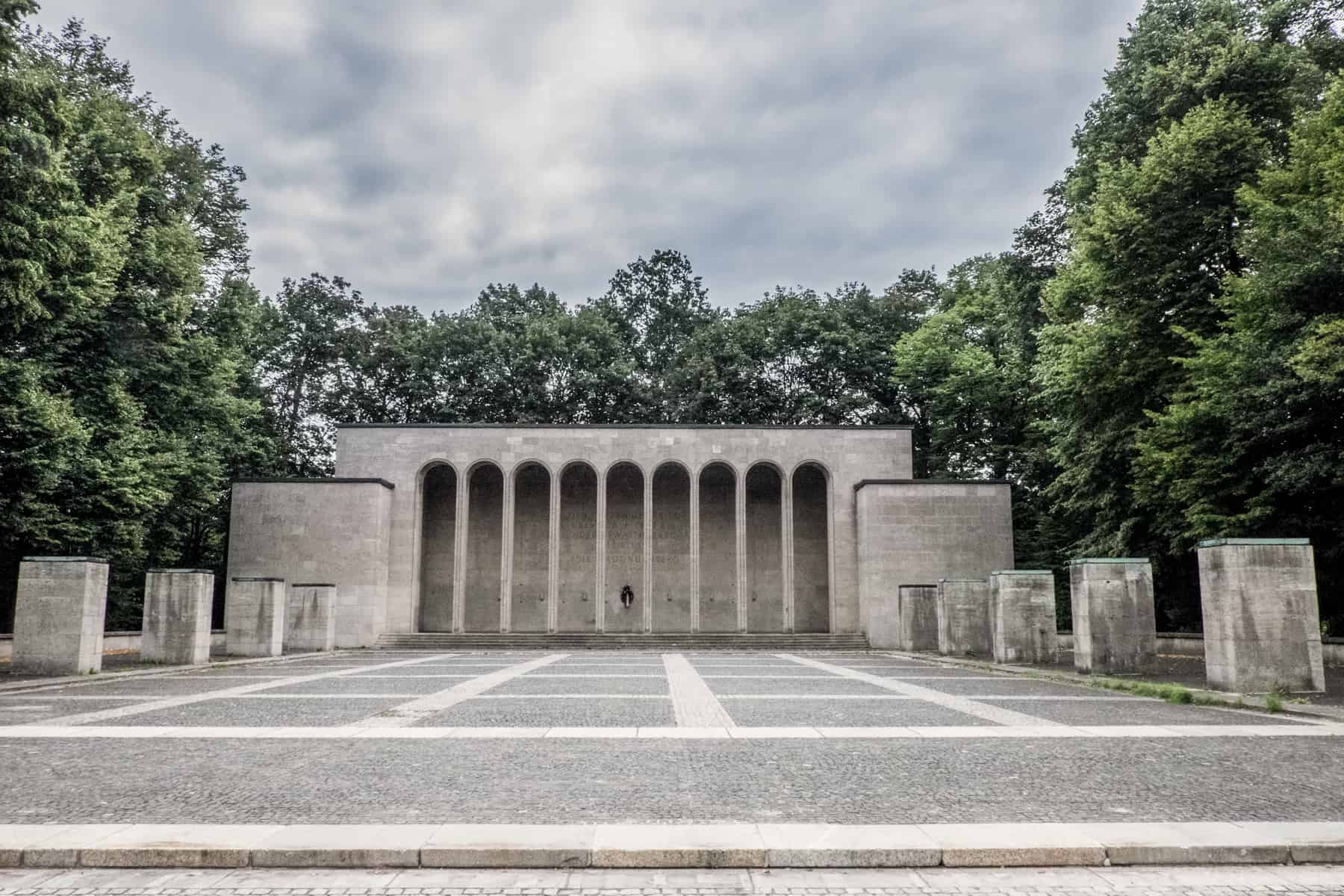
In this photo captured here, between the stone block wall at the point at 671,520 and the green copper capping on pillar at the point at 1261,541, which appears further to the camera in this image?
the stone block wall at the point at 671,520

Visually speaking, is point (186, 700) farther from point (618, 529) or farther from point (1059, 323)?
point (618, 529)

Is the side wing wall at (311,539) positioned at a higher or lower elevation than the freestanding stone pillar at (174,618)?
higher

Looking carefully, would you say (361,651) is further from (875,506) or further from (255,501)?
(875,506)

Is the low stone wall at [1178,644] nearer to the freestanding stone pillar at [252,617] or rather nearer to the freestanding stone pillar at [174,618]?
the freestanding stone pillar at [252,617]

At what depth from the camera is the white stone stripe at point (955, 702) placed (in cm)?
1080

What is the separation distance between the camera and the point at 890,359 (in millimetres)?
49500

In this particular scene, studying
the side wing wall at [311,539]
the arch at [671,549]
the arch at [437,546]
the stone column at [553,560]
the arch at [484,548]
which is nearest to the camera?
the side wing wall at [311,539]

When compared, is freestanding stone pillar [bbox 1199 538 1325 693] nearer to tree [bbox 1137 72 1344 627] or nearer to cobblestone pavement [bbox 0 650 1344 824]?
cobblestone pavement [bbox 0 650 1344 824]

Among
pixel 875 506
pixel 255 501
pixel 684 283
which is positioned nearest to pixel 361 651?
pixel 255 501

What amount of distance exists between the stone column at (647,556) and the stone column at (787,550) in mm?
5201

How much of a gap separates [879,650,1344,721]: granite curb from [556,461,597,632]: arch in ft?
50.6

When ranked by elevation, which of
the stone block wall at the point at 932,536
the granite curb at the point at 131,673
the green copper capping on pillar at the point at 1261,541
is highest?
the stone block wall at the point at 932,536

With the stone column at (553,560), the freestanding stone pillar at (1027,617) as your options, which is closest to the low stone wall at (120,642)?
the stone column at (553,560)

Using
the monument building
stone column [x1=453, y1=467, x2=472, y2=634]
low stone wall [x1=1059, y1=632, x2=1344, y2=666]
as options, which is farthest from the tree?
stone column [x1=453, y1=467, x2=472, y2=634]
